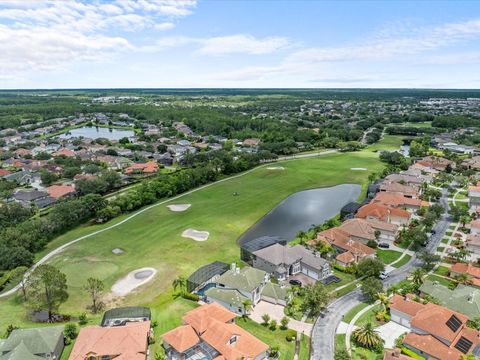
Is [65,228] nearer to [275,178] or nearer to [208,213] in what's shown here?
[208,213]

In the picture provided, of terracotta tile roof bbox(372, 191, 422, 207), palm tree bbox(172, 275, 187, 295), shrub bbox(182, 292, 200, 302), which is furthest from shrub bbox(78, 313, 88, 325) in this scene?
terracotta tile roof bbox(372, 191, 422, 207)

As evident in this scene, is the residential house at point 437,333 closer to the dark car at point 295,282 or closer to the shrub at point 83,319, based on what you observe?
the dark car at point 295,282

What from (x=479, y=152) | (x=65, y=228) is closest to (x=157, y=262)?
(x=65, y=228)

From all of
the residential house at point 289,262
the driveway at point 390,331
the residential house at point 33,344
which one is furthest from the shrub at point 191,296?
the driveway at point 390,331

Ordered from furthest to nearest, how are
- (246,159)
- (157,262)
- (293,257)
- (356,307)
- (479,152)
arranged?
(479,152), (246,159), (157,262), (293,257), (356,307)

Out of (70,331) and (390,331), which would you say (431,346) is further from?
(70,331)
